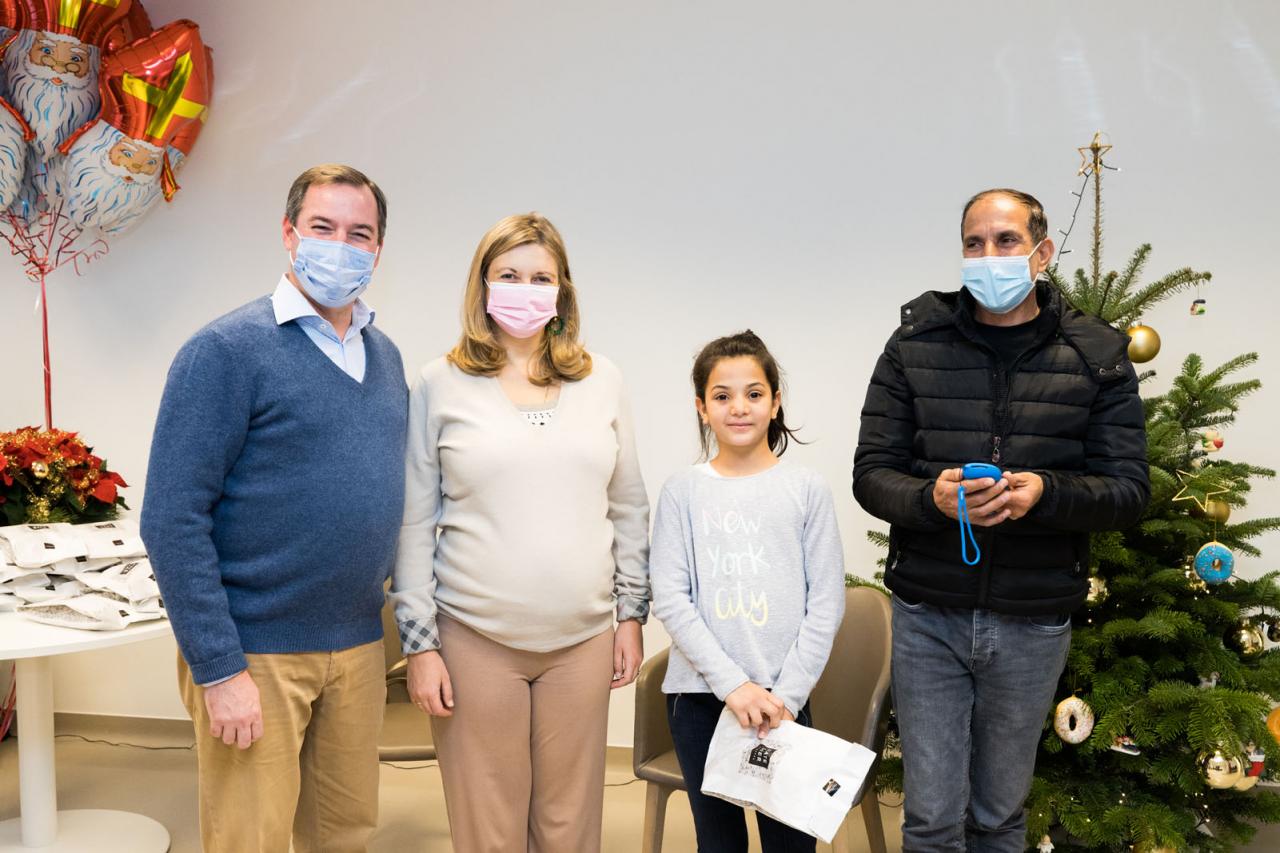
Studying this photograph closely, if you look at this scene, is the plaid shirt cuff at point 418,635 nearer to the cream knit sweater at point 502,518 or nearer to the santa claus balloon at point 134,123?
the cream knit sweater at point 502,518

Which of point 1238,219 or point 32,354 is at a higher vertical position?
point 1238,219

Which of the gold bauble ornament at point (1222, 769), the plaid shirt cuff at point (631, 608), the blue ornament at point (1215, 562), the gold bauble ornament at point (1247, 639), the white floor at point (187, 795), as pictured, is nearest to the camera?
the plaid shirt cuff at point (631, 608)

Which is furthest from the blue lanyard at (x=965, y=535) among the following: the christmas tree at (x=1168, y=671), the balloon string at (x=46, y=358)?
the balloon string at (x=46, y=358)

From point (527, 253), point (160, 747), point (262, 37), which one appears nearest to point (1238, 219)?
point (527, 253)

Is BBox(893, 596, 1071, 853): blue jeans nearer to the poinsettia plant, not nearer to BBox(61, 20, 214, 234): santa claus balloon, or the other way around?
the poinsettia plant

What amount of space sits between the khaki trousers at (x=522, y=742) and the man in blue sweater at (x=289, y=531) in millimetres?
176

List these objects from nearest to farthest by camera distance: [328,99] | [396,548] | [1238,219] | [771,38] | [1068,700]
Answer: [396,548] < [1068,700] < [1238,219] < [771,38] < [328,99]

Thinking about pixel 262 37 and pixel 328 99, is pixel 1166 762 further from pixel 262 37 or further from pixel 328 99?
pixel 262 37

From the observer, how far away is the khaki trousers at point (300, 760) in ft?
5.77

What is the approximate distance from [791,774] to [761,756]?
0.06m

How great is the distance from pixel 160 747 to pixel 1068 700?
11.2 feet

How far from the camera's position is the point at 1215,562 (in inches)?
97.0

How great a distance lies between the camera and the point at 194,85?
3.60m

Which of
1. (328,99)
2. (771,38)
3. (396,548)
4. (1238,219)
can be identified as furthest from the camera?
(328,99)
